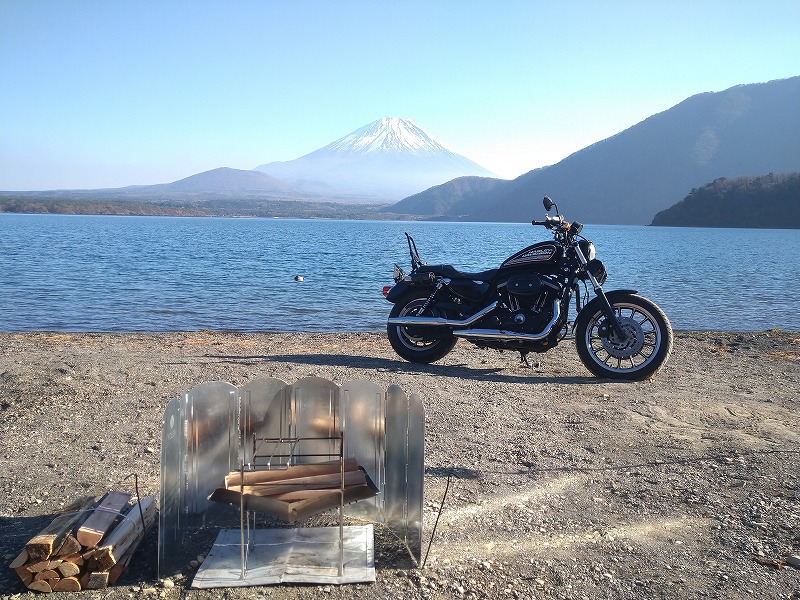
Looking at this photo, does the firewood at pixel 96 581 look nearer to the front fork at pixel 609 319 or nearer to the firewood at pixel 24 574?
the firewood at pixel 24 574

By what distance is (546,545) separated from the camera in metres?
4.08

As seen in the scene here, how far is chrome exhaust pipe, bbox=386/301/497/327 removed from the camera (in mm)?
9211

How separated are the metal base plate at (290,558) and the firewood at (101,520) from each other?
1.67 ft

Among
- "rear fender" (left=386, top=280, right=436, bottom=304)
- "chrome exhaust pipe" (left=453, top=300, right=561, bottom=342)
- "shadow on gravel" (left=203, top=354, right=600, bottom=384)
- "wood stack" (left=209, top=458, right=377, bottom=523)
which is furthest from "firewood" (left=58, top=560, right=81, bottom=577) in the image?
"rear fender" (left=386, top=280, right=436, bottom=304)

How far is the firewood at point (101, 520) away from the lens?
3.59m

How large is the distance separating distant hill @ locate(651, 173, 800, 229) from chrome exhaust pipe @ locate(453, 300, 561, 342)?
13051cm

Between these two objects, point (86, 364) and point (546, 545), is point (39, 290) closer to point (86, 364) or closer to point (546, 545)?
point (86, 364)

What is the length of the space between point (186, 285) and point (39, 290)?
15.6ft

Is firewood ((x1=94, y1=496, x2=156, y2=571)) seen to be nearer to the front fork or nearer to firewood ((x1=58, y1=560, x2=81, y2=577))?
firewood ((x1=58, y1=560, x2=81, y2=577))

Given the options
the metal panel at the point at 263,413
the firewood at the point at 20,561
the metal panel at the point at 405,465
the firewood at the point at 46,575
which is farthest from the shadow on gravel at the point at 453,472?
the firewood at the point at 20,561

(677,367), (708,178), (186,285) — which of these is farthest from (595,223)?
(677,367)

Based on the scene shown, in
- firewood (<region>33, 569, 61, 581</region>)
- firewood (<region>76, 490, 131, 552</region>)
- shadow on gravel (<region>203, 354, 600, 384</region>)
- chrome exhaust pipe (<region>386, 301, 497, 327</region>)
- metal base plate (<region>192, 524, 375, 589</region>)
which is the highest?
chrome exhaust pipe (<region>386, 301, 497, 327</region>)

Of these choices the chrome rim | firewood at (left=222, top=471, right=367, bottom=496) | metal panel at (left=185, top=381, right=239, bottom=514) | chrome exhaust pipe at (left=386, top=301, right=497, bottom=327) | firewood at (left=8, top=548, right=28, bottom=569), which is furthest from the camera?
chrome exhaust pipe at (left=386, top=301, right=497, bottom=327)

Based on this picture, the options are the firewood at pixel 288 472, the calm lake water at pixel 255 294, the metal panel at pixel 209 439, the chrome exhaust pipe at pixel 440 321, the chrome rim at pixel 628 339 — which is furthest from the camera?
the calm lake water at pixel 255 294
